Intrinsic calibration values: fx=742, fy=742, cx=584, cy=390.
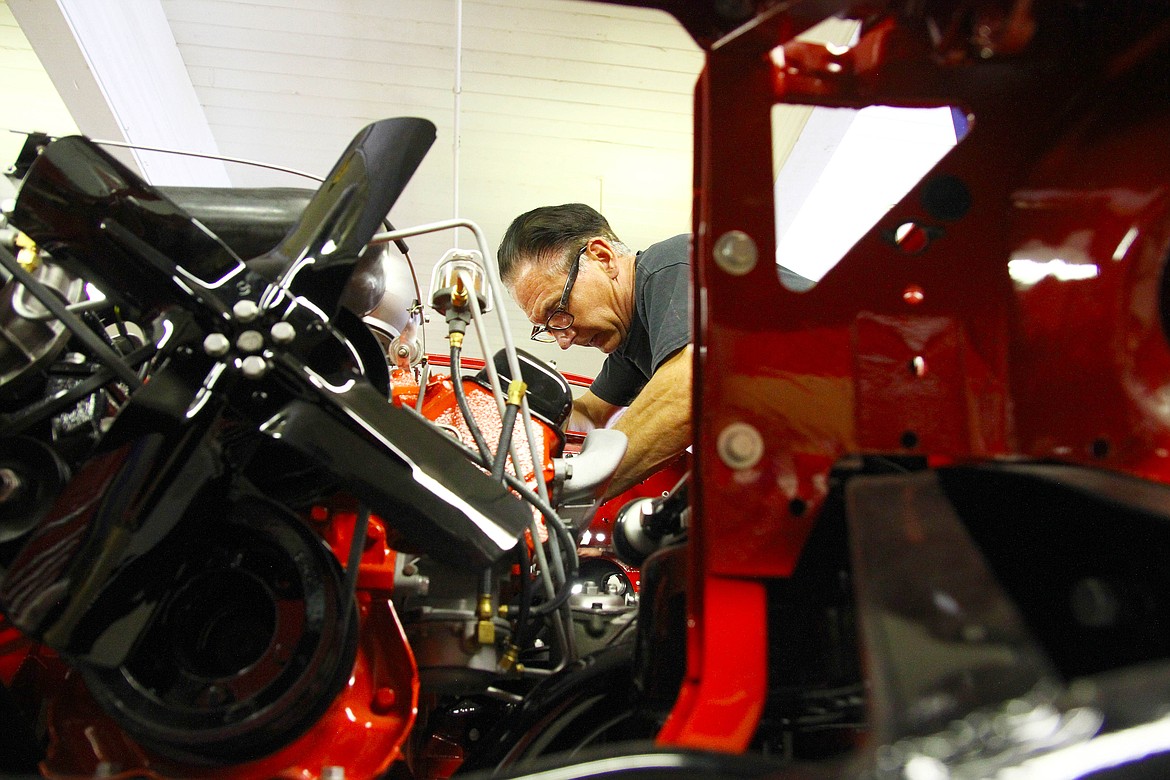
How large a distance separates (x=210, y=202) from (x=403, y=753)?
0.76 meters

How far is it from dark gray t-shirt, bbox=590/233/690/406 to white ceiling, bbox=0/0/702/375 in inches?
52.2

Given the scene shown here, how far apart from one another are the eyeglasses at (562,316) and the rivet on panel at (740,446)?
1.87 m

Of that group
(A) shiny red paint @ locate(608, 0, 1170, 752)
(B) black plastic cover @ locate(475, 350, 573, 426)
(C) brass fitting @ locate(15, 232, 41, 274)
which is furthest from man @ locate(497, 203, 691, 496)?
(C) brass fitting @ locate(15, 232, 41, 274)

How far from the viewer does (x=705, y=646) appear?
68cm

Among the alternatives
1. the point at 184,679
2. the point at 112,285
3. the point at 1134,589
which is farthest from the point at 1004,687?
the point at 112,285

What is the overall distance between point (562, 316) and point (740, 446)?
6.25 ft

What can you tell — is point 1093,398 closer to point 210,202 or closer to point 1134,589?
point 1134,589

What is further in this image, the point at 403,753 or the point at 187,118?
the point at 187,118

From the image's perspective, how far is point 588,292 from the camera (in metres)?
2.54

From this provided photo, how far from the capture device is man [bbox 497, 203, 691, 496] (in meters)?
2.39

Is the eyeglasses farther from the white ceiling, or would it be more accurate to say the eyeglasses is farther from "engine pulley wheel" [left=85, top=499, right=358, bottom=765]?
"engine pulley wheel" [left=85, top=499, right=358, bottom=765]

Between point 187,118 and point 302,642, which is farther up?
point 187,118

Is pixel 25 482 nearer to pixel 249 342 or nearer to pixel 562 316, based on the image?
pixel 249 342

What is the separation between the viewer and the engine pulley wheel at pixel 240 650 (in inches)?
29.1
